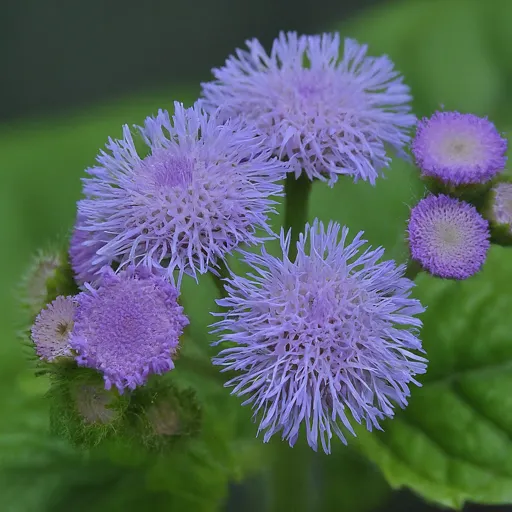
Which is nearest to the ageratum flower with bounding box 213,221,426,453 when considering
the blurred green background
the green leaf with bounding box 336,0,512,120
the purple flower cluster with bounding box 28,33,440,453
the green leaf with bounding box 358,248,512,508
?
the purple flower cluster with bounding box 28,33,440,453

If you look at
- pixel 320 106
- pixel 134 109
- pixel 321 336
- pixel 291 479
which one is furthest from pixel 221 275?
pixel 134 109

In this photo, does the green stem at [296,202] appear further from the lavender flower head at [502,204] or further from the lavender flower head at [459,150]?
the lavender flower head at [502,204]

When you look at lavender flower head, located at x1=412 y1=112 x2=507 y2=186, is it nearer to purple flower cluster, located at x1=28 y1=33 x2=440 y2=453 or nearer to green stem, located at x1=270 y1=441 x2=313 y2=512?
purple flower cluster, located at x1=28 y1=33 x2=440 y2=453

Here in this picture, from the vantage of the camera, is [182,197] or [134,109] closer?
[182,197]

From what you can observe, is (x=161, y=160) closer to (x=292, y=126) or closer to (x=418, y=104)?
(x=292, y=126)

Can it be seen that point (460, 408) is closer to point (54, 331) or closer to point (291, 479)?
point (291, 479)

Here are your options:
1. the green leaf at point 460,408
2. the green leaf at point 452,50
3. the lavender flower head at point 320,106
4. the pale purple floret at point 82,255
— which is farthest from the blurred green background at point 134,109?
the pale purple floret at point 82,255

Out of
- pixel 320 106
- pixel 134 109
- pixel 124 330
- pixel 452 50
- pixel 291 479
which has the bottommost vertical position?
pixel 291 479
